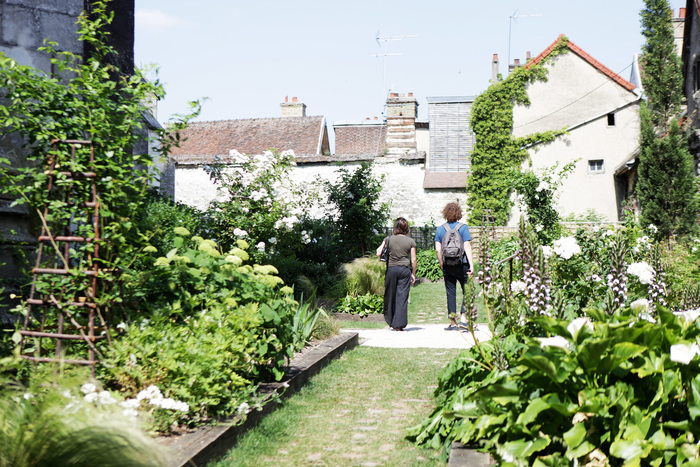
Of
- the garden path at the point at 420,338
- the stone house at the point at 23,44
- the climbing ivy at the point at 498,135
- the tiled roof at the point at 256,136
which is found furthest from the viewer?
the tiled roof at the point at 256,136

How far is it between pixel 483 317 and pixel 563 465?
8174mm

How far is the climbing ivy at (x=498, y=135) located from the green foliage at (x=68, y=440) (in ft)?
75.4

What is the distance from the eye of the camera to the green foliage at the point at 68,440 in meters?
2.10

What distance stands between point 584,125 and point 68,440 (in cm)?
2572

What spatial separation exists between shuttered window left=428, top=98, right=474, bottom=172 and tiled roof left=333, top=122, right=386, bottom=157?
4058mm

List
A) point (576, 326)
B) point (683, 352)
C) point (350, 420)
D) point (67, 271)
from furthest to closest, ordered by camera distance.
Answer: point (350, 420) → point (67, 271) → point (576, 326) → point (683, 352)

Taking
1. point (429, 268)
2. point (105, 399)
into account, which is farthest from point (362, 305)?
point (105, 399)

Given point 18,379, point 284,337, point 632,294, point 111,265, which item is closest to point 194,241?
point 284,337

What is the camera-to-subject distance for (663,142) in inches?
786

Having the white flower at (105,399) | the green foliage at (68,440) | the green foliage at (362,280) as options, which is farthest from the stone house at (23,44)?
the green foliage at (362,280)

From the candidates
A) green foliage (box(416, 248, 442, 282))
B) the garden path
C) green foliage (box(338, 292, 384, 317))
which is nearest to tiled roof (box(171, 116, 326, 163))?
green foliage (box(416, 248, 442, 282))

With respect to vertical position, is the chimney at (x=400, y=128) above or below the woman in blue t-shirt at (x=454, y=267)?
above

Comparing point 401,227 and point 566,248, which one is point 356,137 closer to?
point 401,227

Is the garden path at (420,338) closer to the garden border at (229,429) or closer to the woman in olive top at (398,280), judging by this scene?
the woman in olive top at (398,280)
